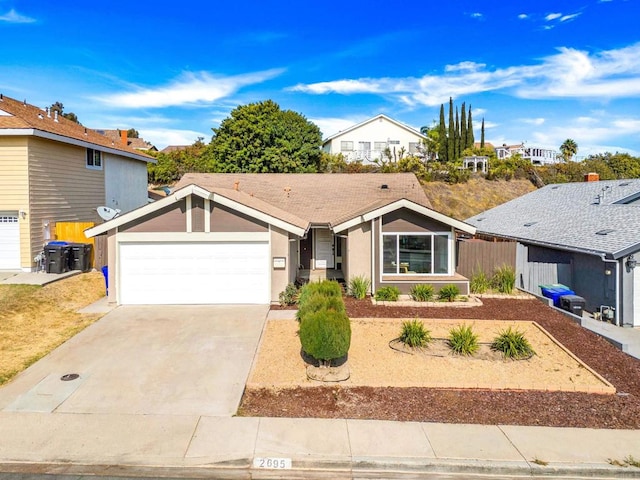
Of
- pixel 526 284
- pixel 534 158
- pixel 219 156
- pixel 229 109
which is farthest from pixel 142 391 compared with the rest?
pixel 534 158

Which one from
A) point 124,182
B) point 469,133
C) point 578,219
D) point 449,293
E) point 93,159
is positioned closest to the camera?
point 449,293

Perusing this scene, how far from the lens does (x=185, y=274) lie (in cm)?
1432

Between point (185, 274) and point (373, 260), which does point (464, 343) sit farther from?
point (185, 274)

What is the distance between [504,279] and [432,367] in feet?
26.7

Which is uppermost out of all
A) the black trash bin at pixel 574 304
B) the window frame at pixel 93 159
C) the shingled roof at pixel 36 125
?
the shingled roof at pixel 36 125

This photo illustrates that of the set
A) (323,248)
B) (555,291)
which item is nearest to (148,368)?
(323,248)

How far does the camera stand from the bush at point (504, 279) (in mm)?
16069

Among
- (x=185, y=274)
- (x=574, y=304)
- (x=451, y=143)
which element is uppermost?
(x=451, y=143)

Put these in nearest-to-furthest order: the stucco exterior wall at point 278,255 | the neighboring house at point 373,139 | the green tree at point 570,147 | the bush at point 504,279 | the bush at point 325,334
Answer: the bush at point 325,334 < the stucco exterior wall at point 278,255 < the bush at point 504,279 < the neighboring house at point 373,139 < the green tree at point 570,147

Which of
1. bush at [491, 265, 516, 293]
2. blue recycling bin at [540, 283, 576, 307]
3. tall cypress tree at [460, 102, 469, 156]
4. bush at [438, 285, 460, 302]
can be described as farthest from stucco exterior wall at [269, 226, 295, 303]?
tall cypress tree at [460, 102, 469, 156]

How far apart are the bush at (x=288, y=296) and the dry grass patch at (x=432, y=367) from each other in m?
2.63

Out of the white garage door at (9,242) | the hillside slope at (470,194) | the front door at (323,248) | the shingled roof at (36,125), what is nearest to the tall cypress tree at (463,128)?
the hillside slope at (470,194)

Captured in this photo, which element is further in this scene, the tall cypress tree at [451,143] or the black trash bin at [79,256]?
the tall cypress tree at [451,143]

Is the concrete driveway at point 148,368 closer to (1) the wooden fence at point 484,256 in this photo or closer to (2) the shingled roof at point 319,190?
(1) the wooden fence at point 484,256
